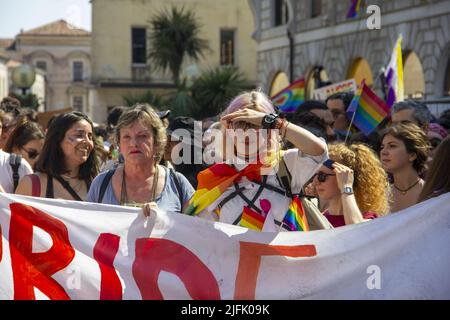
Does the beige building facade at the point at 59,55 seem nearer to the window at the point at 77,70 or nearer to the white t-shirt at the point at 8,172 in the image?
the window at the point at 77,70

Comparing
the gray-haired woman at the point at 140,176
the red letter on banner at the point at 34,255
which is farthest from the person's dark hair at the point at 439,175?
the red letter on banner at the point at 34,255

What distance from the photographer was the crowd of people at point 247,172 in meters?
4.47

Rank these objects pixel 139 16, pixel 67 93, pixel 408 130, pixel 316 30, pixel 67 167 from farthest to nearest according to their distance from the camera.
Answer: pixel 67 93, pixel 139 16, pixel 316 30, pixel 408 130, pixel 67 167

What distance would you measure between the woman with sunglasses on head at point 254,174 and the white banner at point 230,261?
10 cm

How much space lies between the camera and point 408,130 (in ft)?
20.5

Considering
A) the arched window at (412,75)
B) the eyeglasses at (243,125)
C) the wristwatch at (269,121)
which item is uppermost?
the arched window at (412,75)

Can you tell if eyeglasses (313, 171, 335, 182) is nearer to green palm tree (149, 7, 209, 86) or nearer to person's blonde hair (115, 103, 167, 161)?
person's blonde hair (115, 103, 167, 161)

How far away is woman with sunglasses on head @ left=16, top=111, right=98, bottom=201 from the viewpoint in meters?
5.57

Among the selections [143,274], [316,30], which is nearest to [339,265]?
[143,274]

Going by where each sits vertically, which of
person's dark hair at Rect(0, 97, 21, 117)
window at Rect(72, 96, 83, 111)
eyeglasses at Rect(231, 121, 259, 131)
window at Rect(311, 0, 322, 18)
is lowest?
window at Rect(72, 96, 83, 111)

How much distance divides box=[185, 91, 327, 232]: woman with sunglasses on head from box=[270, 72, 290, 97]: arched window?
86.4 feet

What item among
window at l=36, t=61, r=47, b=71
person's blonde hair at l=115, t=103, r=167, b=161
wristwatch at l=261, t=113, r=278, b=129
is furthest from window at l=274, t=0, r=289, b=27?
window at l=36, t=61, r=47, b=71
